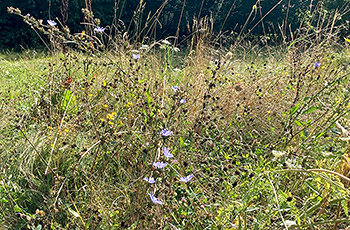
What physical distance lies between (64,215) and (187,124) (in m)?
0.95

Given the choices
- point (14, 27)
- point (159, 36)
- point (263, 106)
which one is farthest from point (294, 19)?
point (263, 106)

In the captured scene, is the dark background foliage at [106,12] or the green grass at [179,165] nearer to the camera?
the green grass at [179,165]

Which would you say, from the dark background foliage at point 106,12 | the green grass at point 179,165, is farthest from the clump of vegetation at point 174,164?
the dark background foliage at point 106,12

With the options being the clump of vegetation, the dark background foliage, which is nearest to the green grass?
the clump of vegetation

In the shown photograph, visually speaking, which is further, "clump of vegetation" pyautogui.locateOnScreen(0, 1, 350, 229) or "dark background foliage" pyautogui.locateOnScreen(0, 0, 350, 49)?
"dark background foliage" pyautogui.locateOnScreen(0, 0, 350, 49)

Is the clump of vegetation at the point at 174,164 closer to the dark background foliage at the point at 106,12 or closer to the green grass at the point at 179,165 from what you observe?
the green grass at the point at 179,165

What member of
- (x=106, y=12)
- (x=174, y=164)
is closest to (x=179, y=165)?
(x=174, y=164)

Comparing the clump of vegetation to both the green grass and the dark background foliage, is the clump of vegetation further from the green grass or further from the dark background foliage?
the dark background foliage

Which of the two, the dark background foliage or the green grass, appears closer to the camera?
the green grass

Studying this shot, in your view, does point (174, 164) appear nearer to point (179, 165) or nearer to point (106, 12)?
point (179, 165)

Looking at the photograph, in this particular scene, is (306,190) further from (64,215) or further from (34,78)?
(34,78)

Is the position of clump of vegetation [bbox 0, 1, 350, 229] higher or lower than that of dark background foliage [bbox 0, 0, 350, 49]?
higher

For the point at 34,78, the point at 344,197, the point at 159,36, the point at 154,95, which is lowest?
the point at 159,36

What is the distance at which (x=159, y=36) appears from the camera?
382 inches
